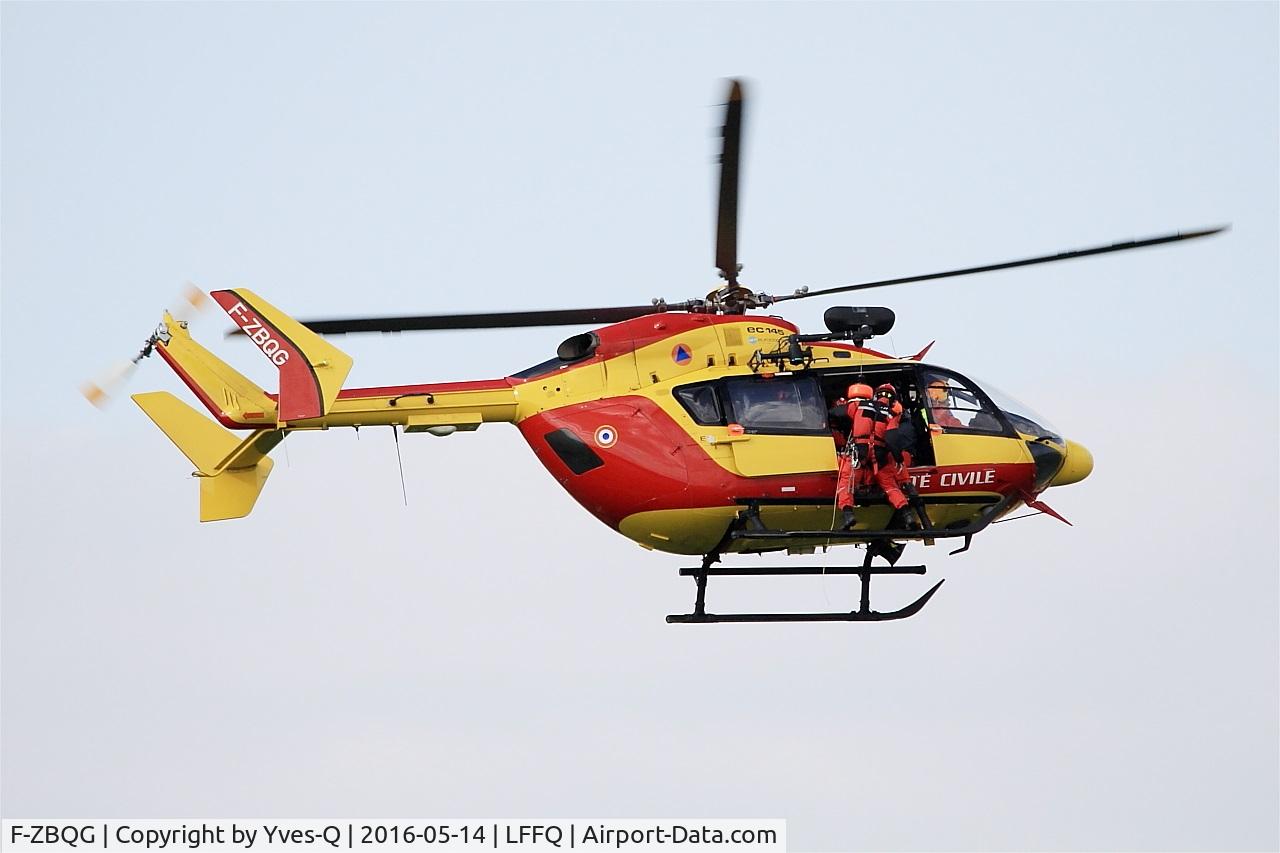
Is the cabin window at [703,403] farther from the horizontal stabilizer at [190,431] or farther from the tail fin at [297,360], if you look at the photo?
the horizontal stabilizer at [190,431]

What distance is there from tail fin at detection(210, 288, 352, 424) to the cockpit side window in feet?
18.7

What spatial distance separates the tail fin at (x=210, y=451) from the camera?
→ 19000mm

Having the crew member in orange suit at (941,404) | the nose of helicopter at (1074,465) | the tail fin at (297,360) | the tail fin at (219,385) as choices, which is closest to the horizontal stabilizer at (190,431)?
the tail fin at (219,385)

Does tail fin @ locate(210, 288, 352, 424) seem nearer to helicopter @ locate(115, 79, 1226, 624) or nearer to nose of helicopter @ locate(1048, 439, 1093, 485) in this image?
helicopter @ locate(115, 79, 1226, 624)

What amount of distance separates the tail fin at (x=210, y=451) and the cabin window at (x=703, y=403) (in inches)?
159

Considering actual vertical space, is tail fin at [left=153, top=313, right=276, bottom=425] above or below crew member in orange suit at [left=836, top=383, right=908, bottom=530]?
above

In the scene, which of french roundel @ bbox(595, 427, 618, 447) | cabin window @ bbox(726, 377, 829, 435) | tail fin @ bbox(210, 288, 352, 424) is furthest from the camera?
cabin window @ bbox(726, 377, 829, 435)

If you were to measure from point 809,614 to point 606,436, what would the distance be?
260 cm

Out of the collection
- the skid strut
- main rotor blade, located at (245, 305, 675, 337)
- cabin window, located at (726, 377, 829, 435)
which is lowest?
the skid strut

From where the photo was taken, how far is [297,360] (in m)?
17.3

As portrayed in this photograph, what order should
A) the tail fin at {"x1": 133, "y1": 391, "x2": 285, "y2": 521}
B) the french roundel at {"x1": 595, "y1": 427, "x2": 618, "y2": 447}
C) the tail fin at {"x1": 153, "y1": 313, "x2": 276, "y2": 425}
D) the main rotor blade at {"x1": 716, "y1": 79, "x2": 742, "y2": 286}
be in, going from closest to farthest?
the main rotor blade at {"x1": 716, "y1": 79, "x2": 742, "y2": 286}, the tail fin at {"x1": 153, "y1": 313, "x2": 276, "y2": 425}, the french roundel at {"x1": 595, "y1": 427, "x2": 618, "y2": 447}, the tail fin at {"x1": 133, "y1": 391, "x2": 285, "y2": 521}

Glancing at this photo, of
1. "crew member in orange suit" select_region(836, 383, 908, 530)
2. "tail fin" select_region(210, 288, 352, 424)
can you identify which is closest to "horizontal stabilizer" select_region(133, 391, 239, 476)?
"tail fin" select_region(210, 288, 352, 424)

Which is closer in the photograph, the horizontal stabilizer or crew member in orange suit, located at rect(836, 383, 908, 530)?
crew member in orange suit, located at rect(836, 383, 908, 530)

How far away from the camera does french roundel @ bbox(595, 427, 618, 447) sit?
18078 millimetres
